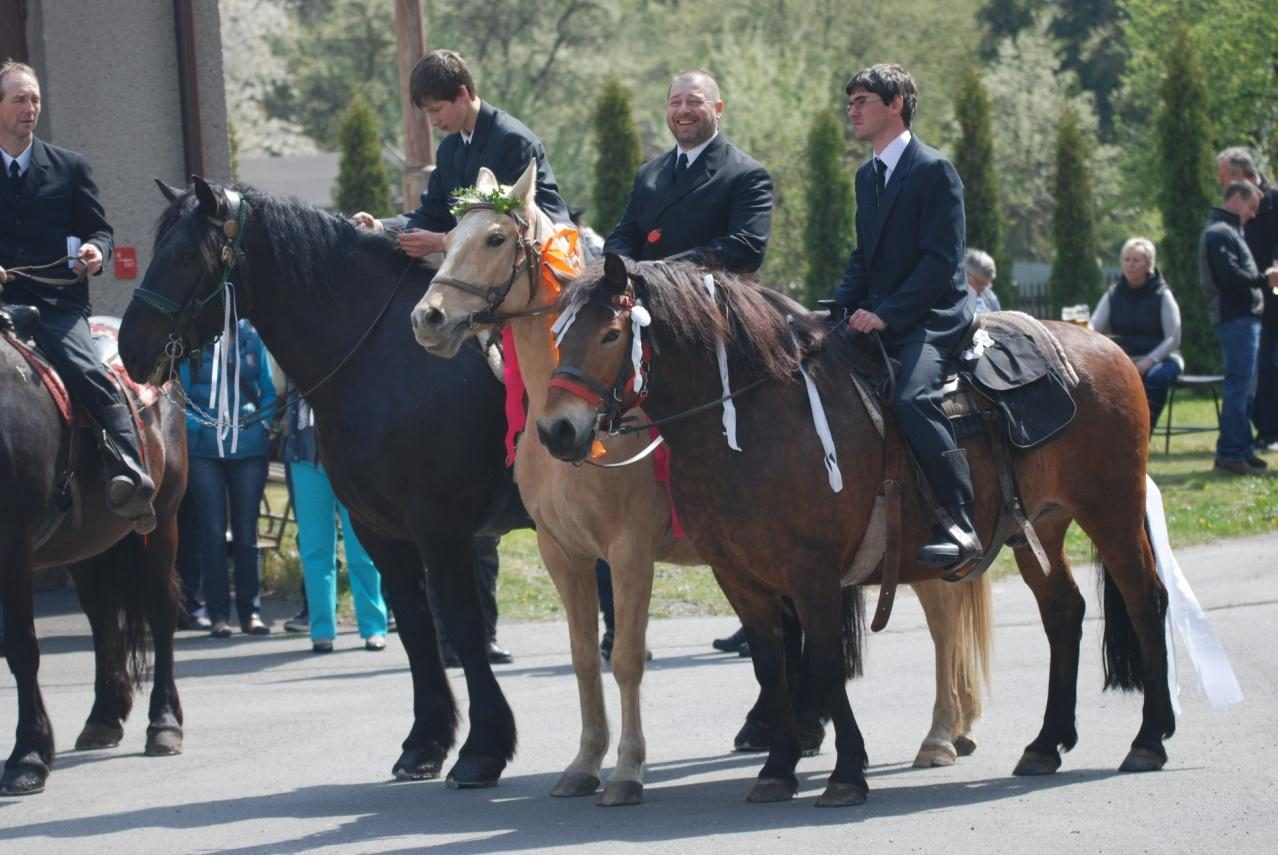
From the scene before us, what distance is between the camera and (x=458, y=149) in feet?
26.8

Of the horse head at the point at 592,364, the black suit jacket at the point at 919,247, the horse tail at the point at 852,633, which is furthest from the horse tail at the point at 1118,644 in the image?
the horse head at the point at 592,364

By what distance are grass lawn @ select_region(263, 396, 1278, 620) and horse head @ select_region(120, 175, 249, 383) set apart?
18.2ft

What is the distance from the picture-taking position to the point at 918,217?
23.0 feet

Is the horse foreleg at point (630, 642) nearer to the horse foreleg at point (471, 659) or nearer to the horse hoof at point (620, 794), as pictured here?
the horse hoof at point (620, 794)

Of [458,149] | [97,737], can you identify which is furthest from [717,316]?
[97,737]

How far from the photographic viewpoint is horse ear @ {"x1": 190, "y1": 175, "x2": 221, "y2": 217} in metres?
7.42

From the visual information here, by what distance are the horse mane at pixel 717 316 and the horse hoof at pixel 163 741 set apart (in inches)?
143

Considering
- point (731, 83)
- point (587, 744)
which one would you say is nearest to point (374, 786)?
point (587, 744)

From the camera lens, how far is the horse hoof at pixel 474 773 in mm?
7344

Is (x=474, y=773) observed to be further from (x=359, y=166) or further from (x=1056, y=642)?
(x=359, y=166)

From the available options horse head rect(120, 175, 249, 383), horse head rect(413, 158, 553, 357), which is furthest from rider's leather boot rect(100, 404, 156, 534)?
horse head rect(413, 158, 553, 357)

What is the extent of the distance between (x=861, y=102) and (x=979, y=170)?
69.9 feet

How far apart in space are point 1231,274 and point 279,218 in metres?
10.7

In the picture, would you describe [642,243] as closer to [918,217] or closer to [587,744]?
[918,217]
